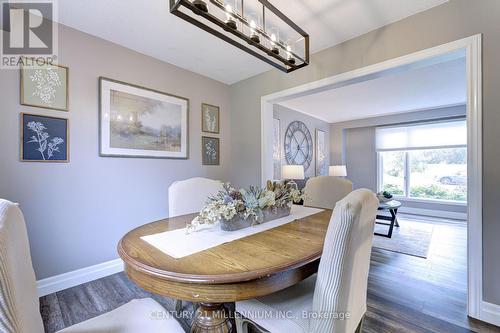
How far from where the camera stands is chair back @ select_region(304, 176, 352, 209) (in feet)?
7.23

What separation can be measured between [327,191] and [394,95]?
2.86 meters

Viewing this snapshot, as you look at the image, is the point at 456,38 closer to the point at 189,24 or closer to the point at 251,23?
the point at 251,23

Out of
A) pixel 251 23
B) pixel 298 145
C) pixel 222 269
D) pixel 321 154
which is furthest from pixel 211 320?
pixel 321 154

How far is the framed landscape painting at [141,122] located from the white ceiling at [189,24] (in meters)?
0.48

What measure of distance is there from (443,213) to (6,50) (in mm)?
7210

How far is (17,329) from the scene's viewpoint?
493mm

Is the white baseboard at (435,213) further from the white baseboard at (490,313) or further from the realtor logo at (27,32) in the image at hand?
the realtor logo at (27,32)

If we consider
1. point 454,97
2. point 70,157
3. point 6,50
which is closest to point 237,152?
point 70,157

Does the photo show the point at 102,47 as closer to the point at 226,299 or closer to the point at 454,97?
the point at 226,299

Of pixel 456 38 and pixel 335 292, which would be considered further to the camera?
pixel 456 38

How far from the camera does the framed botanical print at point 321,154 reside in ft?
17.9

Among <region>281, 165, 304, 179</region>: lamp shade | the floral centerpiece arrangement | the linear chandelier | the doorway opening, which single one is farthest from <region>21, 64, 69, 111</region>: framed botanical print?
<region>281, 165, 304, 179</region>: lamp shade

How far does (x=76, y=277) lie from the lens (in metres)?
2.04

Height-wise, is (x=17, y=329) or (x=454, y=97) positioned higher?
(x=454, y=97)
